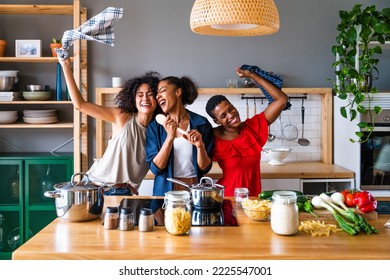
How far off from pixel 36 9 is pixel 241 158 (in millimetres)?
2671

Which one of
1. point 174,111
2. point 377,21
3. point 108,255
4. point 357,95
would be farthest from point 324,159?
point 108,255

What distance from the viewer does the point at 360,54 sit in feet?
15.4

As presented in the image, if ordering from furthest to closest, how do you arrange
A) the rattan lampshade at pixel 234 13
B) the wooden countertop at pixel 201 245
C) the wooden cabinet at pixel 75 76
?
the wooden cabinet at pixel 75 76, the rattan lampshade at pixel 234 13, the wooden countertop at pixel 201 245

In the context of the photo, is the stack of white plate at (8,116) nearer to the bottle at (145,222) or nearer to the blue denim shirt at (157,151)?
the blue denim shirt at (157,151)

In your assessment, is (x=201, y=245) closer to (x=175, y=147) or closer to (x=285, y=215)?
(x=285, y=215)

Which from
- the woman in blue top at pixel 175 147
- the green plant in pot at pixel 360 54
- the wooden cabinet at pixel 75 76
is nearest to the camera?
the woman in blue top at pixel 175 147

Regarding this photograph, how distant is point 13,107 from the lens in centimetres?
530

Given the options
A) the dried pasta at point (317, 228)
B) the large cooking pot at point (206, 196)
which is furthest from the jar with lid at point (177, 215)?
the dried pasta at point (317, 228)

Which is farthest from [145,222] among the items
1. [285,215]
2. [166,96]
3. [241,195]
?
[166,96]

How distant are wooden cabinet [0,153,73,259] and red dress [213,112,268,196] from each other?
1948 mm

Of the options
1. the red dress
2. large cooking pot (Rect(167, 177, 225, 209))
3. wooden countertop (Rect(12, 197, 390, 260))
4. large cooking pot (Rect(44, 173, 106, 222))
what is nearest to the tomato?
wooden countertop (Rect(12, 197, 390, 260))

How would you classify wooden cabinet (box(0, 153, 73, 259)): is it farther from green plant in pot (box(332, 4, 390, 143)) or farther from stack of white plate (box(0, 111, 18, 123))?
green plant in pot (box(332, 4, 390, 143))

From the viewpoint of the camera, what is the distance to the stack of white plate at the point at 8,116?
16.3 feet

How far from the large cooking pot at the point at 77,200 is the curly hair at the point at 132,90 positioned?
112 centimetres
